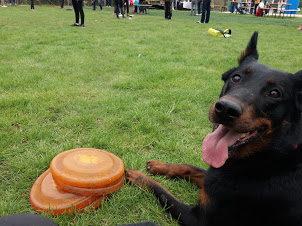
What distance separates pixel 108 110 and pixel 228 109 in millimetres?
2424

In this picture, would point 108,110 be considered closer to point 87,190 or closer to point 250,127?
point 87,190

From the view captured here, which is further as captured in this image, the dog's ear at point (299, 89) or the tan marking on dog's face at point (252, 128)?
the dog's ear at point (299, 89)

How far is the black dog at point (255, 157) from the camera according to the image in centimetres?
179

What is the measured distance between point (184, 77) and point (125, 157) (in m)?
3.09

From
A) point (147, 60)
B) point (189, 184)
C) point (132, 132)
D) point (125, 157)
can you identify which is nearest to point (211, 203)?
point (189, 184)

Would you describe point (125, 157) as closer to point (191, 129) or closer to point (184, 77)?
point (191, 129)

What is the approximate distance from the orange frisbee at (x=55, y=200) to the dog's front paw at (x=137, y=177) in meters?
0.40

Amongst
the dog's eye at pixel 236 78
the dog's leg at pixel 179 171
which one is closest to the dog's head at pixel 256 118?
the dog's eye at pixel 236 78

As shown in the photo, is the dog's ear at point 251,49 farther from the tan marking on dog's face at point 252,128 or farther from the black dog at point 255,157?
the tan marking on dog's face at point 252,128

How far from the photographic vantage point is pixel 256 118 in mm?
1877

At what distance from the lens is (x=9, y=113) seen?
11.6 feet

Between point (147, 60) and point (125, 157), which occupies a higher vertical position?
point (147, 60)

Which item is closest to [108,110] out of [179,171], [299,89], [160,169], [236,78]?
[160,169]

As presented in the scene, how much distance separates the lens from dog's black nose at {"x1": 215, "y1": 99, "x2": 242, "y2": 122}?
70.1 inches
